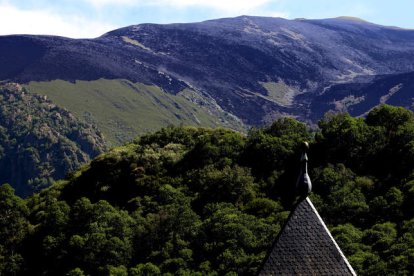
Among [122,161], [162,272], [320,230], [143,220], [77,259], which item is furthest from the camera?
[122,161]

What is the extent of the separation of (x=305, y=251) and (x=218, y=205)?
42.4 m

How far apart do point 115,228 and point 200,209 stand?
826 centimetres

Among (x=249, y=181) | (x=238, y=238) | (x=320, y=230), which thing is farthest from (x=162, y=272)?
(x=320, y=230)

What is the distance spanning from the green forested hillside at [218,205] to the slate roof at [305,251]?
29189 mm

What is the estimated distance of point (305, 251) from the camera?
1134 cm

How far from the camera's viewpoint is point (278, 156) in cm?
6038

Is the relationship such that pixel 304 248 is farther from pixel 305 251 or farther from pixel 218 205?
pixel 218 205

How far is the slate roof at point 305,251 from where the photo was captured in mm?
11258

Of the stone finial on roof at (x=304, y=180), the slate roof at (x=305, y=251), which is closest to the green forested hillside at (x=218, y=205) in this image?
the slate roof at (x=305, y=251)

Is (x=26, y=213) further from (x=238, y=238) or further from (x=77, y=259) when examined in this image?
(x=238, y=238)

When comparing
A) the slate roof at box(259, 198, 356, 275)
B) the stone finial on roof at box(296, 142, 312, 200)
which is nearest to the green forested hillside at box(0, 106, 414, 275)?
the slate roof at box(259, 198, 356, 275)

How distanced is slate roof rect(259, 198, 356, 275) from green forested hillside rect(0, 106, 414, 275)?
29189 mm

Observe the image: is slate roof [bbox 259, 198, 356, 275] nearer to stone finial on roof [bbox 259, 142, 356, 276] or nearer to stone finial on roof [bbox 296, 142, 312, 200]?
stone finial on roof [bbox 259, 142, 356, 276]

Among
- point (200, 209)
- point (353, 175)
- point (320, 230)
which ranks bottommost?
point (200, 209)
